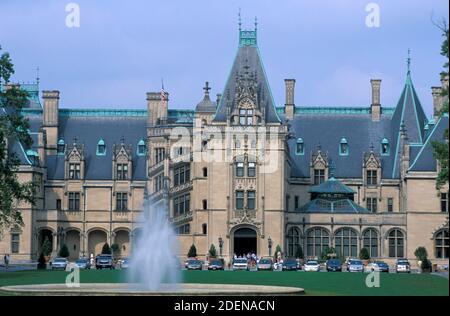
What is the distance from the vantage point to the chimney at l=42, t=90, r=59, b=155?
120 meters

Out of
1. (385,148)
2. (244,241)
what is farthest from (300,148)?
(244,241)

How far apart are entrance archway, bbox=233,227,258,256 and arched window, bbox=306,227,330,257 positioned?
4206 mm

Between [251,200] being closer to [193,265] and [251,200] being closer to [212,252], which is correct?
[212,252]

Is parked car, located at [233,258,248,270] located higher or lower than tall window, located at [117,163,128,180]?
lower

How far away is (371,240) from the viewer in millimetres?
103938

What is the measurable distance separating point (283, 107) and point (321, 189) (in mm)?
13826

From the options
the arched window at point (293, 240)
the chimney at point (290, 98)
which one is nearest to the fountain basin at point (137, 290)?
the arched window at point (293, 240)

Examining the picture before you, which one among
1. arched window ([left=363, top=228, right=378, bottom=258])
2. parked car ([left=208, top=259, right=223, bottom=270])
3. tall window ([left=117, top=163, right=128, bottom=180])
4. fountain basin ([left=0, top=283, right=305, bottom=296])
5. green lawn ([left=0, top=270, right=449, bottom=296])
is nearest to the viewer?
fountain basin ([left=0, top=283, right=305, bottom=296])

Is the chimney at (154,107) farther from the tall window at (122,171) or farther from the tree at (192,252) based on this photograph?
the tree at (192,252)

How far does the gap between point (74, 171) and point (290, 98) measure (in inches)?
769

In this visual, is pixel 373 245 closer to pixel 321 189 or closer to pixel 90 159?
pixel 321 189

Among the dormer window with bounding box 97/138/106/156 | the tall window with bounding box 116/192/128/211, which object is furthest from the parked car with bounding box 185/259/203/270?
the dormer window with bounding box 97/138/106/156

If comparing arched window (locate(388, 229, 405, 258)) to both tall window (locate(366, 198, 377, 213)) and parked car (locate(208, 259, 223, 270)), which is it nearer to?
tall window (locate(366, 198, 377, 213))
